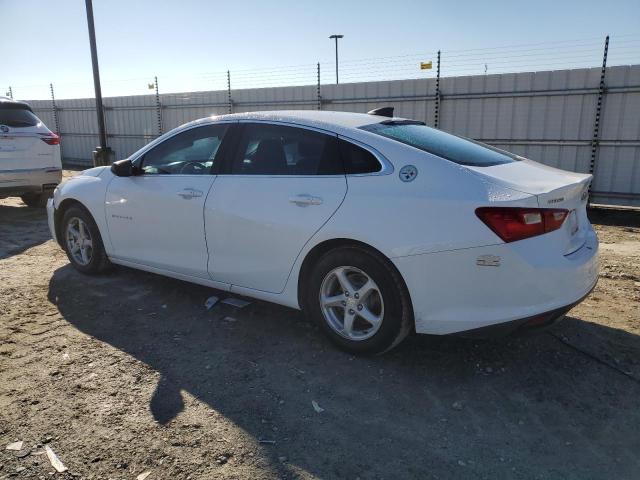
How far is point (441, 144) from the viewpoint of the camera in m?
3.51

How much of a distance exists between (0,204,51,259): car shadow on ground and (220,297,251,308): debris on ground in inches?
127

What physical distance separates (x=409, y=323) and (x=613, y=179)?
758 centimetres

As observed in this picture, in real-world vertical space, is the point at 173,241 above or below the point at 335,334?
above

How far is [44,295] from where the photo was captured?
4.66 m

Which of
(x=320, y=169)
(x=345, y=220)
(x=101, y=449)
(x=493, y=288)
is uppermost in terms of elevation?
(x=320, y=169)

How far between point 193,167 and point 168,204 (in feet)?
1.18

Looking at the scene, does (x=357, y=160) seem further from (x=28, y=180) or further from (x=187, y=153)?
(x=28, y=180)

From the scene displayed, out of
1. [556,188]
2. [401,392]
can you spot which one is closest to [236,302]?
[401,392]

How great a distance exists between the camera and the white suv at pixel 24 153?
7.85 meters

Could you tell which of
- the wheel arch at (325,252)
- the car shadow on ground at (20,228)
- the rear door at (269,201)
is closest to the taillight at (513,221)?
the wheel arch at (325,252)

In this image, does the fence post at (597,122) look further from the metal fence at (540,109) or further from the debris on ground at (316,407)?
the debris on ground at (316,407)

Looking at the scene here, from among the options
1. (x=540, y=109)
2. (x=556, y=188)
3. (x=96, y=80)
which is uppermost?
(x=96, y=80)

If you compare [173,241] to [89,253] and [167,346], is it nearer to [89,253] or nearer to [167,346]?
[167,346]

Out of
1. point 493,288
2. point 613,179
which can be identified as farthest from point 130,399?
point 613,179
